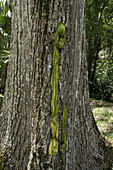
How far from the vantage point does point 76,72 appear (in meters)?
1.91

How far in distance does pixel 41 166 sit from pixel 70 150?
38cm

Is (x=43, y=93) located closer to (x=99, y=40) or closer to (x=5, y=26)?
(x=5, y=26)

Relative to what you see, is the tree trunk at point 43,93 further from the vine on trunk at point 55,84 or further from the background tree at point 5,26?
the background tree at point 5,26

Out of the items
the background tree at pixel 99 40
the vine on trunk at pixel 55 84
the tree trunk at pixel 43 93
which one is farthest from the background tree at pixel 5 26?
the background tree at pixel 99 40

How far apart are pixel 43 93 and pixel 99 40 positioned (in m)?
6.90

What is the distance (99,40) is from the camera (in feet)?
25.7

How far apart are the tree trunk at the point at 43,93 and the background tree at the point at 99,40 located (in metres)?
5.29

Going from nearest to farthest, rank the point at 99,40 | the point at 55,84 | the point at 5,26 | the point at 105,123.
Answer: the point at 55,84
the point at 5,26
the point at 105,123
the point at 99,40

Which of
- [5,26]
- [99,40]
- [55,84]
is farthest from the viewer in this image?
[99,40]

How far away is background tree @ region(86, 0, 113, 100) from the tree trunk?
5.29m

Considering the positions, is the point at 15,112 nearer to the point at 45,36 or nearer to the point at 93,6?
the point at 45,36

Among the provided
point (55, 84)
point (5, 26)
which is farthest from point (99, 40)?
point (55, 84)

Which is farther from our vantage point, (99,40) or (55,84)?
(99,40)

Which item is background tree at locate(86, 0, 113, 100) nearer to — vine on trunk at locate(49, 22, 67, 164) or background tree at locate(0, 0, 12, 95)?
background tree at locate(0, 0, 12, 95)
